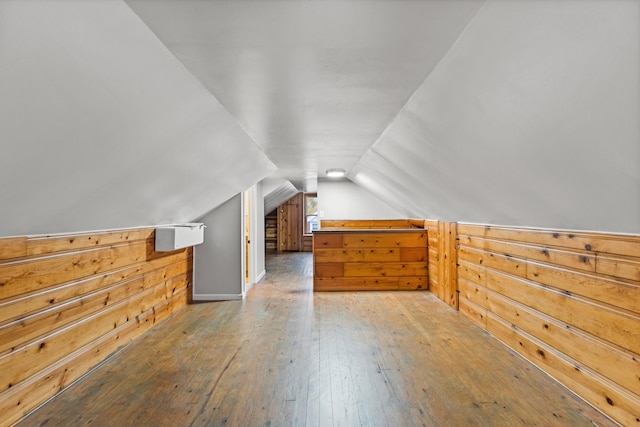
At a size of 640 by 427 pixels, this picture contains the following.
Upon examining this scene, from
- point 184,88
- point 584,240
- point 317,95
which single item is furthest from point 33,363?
point 584,240

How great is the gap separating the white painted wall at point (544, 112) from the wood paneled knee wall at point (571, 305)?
0.73 feet

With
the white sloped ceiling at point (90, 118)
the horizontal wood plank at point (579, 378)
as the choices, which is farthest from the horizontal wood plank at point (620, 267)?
the white sloped ceiling at point (90, 118)

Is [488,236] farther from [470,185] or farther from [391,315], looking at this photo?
[391,315]

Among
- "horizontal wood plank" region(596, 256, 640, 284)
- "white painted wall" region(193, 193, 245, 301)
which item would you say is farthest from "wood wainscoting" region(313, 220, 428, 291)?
"horizontal wood plank" region(596, 256, 640, 284)

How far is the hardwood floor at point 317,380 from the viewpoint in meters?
1.99

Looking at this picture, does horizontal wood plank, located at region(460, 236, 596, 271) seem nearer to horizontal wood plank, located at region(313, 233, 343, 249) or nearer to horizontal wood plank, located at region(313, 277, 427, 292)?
horizontal wood plank, located at region(313, 277, 427, 292)

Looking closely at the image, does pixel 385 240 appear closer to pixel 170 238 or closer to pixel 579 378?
pixel 170 238

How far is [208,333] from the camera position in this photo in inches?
134

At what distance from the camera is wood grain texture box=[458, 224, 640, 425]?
1875mm

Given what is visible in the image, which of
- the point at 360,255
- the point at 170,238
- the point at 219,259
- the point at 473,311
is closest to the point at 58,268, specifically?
the point at 170,238

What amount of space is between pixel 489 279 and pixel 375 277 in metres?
2.13

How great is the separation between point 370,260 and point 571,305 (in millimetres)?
3192

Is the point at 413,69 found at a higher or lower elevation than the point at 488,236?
higher

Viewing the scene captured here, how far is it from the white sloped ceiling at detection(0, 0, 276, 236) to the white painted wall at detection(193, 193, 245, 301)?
1977mm
